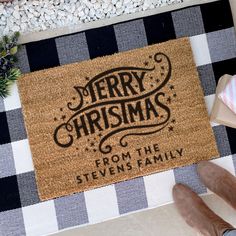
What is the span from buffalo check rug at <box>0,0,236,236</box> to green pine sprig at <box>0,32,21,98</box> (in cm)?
6

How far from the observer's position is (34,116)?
1.74 meters

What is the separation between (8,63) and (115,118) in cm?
48

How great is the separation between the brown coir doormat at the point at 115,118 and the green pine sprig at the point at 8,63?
76 mm

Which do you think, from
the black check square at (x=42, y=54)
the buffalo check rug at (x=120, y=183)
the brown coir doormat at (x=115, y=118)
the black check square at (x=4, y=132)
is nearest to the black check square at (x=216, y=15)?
the buffalo check rug at (x=120, y=183)

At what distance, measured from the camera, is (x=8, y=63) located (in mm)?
1672

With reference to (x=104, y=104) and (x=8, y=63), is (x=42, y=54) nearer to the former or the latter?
(x=8, y=63)

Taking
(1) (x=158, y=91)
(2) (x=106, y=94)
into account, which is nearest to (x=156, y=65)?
(1) (x=158, y=91)

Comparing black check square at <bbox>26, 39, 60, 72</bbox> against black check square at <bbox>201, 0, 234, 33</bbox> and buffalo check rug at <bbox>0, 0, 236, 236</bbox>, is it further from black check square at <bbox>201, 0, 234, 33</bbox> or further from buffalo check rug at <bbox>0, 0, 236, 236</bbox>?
black check square at <bbox>201, 0, 234, 33</bbox>

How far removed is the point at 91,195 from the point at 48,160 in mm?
231

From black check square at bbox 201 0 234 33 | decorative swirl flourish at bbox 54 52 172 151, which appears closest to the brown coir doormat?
decorative swirl flourish at bbox 54 52 172 151

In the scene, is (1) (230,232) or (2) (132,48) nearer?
(1) (230,232)

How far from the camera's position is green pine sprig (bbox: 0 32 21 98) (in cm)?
165

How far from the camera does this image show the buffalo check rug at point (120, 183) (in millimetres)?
1739

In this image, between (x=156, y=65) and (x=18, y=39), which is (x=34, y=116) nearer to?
(x=18, y=39)
